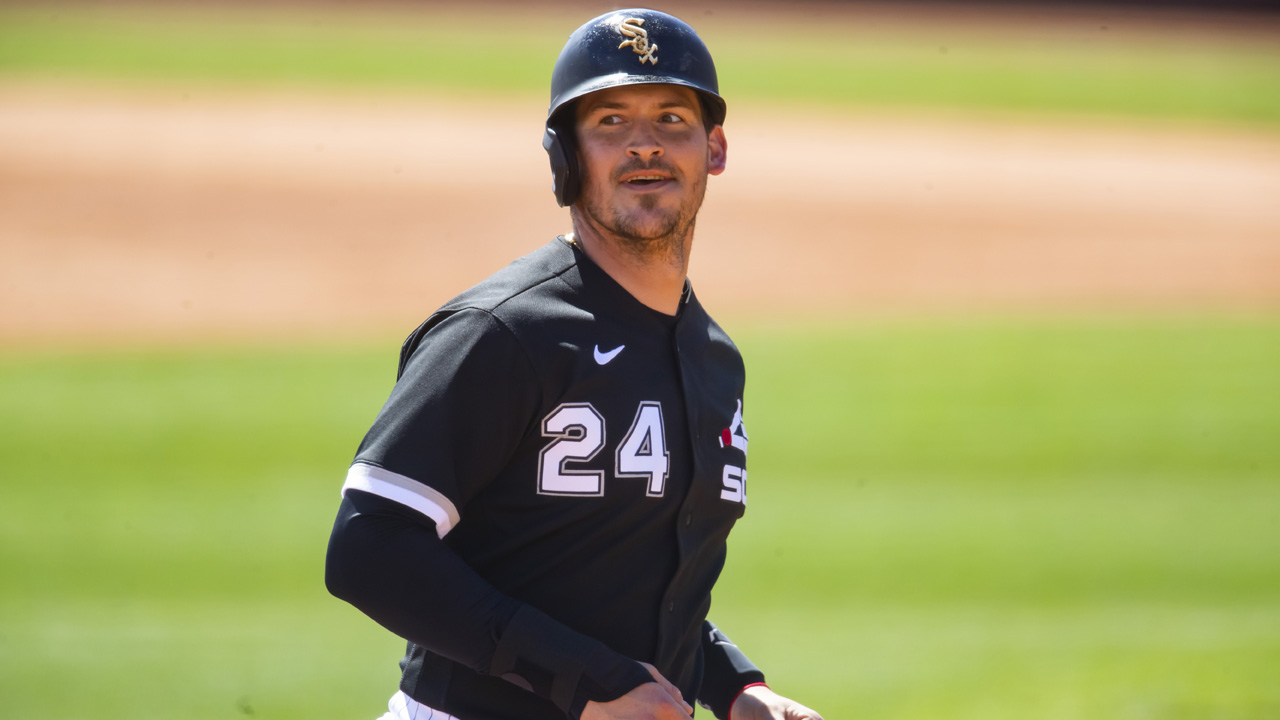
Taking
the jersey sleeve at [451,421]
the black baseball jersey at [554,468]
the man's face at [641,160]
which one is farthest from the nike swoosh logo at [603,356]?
the man's face at [641,160]

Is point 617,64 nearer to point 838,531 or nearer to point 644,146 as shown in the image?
point 644,146

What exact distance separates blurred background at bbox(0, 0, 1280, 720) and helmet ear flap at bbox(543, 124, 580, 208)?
141 inches

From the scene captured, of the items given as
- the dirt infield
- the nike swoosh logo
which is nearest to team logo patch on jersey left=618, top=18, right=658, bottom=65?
the nike swoosh logo

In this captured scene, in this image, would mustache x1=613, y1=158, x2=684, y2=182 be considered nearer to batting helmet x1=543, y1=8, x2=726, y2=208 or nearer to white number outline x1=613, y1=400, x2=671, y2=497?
batting helmet x1=543, y1=8, x2=726, y2=208

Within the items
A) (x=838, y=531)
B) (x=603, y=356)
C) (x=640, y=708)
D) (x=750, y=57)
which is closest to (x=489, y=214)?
(x=838, y=531)

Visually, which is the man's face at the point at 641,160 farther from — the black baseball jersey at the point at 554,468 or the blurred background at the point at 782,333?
the blurred background at the point at 782,333

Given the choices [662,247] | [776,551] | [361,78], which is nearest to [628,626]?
[662,247]

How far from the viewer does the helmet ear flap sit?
224 cm

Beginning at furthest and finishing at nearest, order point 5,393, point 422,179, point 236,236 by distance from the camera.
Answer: point 422,179 < point 236,236 < point 5,393

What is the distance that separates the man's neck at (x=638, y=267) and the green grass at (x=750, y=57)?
2215 cm

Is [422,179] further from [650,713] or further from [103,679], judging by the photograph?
[650,713]

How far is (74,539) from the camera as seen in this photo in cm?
728

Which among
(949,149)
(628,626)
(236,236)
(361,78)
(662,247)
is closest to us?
(628,626)

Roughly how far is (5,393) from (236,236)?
565 cm
